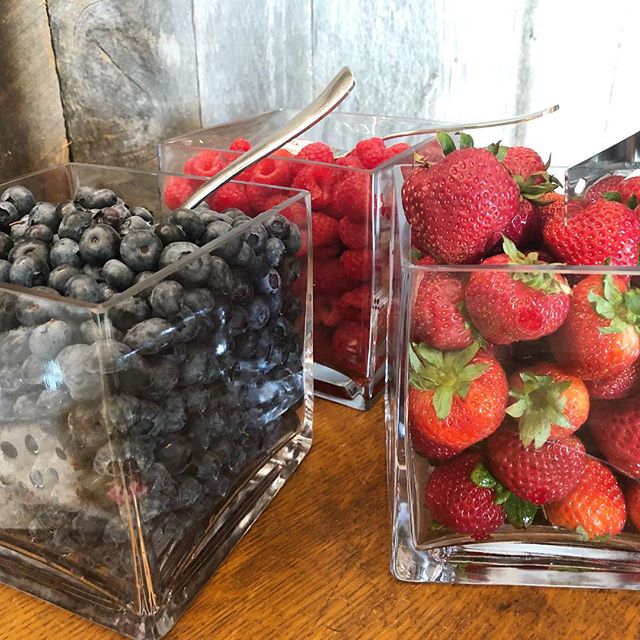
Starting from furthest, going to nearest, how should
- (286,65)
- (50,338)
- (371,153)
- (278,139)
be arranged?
(286,65) → (371,153) → (278,139) → (50,338)

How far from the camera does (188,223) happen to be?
1.69 feet

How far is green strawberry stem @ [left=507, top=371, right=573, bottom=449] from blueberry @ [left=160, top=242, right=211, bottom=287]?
221 millimetres

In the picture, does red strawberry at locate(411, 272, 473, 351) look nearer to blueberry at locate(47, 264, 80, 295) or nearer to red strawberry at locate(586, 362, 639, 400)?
red strawberry at locate(586, 362, 639, 400)

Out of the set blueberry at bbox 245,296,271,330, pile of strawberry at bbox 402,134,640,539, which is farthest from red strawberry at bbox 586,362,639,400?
blueberry at bbox 245,296,271,330

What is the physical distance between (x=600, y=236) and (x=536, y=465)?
16 centimetres

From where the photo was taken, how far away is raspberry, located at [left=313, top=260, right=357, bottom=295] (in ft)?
2.41

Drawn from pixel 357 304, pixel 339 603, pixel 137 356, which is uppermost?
pixel 137 356

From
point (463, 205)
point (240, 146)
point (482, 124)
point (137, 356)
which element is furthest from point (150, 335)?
point (482, 124)

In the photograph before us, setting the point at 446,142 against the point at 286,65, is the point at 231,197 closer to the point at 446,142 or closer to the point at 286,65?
the point at 446,142

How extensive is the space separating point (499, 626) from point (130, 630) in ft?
0.85

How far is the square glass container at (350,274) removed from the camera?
2.28ft

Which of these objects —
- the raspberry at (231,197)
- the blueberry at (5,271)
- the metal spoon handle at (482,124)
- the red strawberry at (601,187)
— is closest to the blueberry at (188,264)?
the blueberry at (5,271)

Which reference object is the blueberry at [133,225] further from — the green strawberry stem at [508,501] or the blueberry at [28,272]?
the green strawberry stem at [508,501]

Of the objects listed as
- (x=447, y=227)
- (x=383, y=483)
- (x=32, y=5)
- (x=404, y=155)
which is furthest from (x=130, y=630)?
(x=32, y=5)
